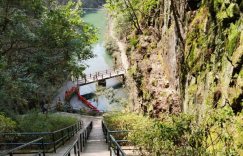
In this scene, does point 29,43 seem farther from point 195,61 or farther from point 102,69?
point 102,69

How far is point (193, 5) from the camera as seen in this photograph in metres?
7.20

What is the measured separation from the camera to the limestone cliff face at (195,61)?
4.34 meters

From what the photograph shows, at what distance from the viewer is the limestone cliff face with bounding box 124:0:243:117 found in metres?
4.34

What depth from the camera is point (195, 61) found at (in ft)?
20.6

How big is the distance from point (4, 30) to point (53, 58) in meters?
2.34

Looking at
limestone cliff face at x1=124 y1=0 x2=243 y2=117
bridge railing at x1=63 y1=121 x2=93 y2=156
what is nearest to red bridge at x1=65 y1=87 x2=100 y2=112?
limestone cliff face at x1=124 y1=0 x2=243 y2=117

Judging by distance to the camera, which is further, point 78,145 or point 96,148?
point 96,148

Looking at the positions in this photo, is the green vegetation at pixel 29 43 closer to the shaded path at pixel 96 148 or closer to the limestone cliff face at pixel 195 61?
the shaded path at pixel 96 148

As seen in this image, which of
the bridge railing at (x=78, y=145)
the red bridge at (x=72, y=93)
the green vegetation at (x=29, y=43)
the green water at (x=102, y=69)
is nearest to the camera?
the bridge railing at (x=78, y=145)

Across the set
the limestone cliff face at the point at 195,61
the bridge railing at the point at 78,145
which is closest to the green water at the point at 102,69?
the limestone cliff face at the point at 195,61

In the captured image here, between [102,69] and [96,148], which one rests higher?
[102,69]

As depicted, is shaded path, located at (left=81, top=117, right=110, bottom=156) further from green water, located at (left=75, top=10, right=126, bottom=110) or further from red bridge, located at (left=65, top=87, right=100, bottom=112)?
red bridge, located at (left=65, top=87, right=100, bottom=112)

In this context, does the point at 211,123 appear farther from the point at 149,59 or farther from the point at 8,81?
the point at 149,59

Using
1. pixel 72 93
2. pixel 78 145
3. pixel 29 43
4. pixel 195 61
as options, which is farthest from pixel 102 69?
pixel 78 145
